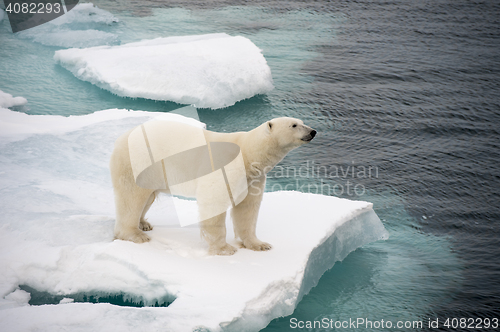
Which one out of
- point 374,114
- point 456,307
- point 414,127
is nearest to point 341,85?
point 374,114

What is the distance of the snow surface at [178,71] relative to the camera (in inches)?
369

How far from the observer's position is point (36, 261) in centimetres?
387

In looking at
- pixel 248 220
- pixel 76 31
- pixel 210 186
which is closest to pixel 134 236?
pixel 210 186

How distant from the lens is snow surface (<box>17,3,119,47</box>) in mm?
12203

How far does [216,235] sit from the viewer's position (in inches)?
164

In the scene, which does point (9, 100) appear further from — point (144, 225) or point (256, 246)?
point (256, 246)

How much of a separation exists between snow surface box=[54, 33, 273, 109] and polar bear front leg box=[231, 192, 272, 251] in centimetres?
524

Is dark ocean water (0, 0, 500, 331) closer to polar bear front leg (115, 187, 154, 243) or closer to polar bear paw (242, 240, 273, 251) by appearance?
polar bear paw (242, 240, 273, 251)

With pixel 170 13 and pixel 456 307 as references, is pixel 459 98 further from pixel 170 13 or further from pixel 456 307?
pixel 170 13

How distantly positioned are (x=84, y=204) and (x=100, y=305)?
2.21 m

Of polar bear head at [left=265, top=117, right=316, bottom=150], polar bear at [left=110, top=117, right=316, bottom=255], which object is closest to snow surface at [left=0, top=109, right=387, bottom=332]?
polar bear at [left=110, top=117, right=316, bottom=255]

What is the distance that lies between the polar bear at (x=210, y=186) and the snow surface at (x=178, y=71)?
521cm

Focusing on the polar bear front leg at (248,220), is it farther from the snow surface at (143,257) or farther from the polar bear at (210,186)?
the snow surface at (143,257)

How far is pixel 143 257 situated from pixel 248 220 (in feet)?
3.38
